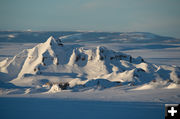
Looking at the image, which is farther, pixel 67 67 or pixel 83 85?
pixel 67 67

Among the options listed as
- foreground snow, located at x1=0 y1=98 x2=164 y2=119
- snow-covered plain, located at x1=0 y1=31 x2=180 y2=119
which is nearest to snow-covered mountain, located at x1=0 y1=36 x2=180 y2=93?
snow-covered plain, located at x1=0 y1=31 x2=180 y2=119

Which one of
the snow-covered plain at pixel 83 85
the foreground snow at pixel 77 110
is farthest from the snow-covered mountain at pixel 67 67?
the foreground snow at pixel 77 110

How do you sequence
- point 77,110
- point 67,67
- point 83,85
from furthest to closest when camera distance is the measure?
point 67,67 < point 83,85 < point 77,110

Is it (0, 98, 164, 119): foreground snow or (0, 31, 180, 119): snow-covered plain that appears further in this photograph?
(0, 31, 180, 119): snow-covered plain

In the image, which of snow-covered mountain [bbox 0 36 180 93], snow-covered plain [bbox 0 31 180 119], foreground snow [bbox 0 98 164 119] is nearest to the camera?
foreground snow [bbox 0 98 164 119]

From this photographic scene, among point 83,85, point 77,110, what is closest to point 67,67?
point 83,85

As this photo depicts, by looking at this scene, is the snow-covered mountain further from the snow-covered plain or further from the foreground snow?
the foreground snow

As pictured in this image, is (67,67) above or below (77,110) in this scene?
below

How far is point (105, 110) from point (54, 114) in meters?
1.59

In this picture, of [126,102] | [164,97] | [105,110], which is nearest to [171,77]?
[164,97]

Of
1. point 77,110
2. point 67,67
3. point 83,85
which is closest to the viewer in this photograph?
point 77,110

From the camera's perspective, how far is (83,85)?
16500 millimetres

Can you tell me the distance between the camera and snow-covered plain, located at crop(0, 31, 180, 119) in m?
8.55

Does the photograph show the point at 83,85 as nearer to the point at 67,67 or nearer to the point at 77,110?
the point at 67,67
